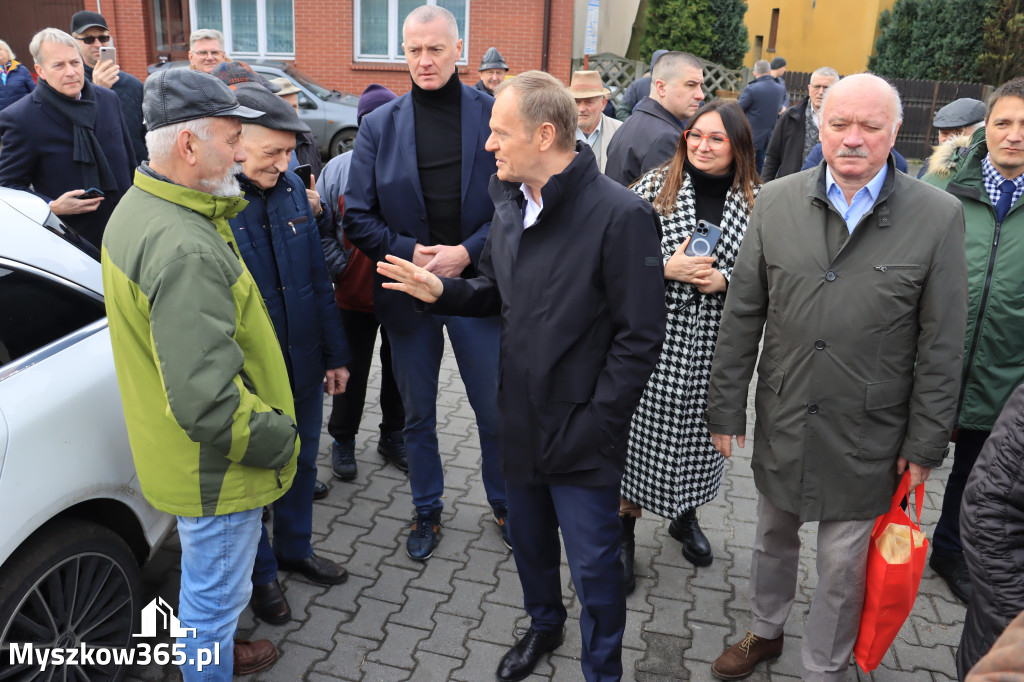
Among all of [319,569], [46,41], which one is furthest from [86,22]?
[319,569]

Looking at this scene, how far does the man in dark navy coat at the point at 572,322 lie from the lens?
8.49ft

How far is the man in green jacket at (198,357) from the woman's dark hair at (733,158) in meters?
1.67

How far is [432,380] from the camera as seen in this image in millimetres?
3850

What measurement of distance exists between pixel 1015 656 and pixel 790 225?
173cm

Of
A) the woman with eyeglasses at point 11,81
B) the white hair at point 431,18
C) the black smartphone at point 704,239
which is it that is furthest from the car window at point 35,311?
the woman with eyeglasses at point 11,81

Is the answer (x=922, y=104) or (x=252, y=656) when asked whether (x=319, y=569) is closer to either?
(x=252, y=656)

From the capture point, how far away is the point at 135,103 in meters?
6.09

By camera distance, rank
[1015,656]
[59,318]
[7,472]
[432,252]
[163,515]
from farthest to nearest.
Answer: [432,252], [163,515], [59,318], [7,472], [1015,656]

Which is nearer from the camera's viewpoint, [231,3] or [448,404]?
[448,404]

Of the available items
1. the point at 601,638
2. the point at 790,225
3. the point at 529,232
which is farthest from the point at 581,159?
the point at 601,638

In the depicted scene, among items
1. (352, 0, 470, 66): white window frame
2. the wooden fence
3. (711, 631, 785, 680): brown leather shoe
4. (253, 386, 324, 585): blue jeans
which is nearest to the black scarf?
(253, 386, 324, 585): blue jeans

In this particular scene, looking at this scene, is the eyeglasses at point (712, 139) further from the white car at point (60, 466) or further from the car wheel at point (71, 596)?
the car wheel at point (71, 596)

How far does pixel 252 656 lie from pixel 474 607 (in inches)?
35.9

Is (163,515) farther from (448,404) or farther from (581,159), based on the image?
(448,404)
